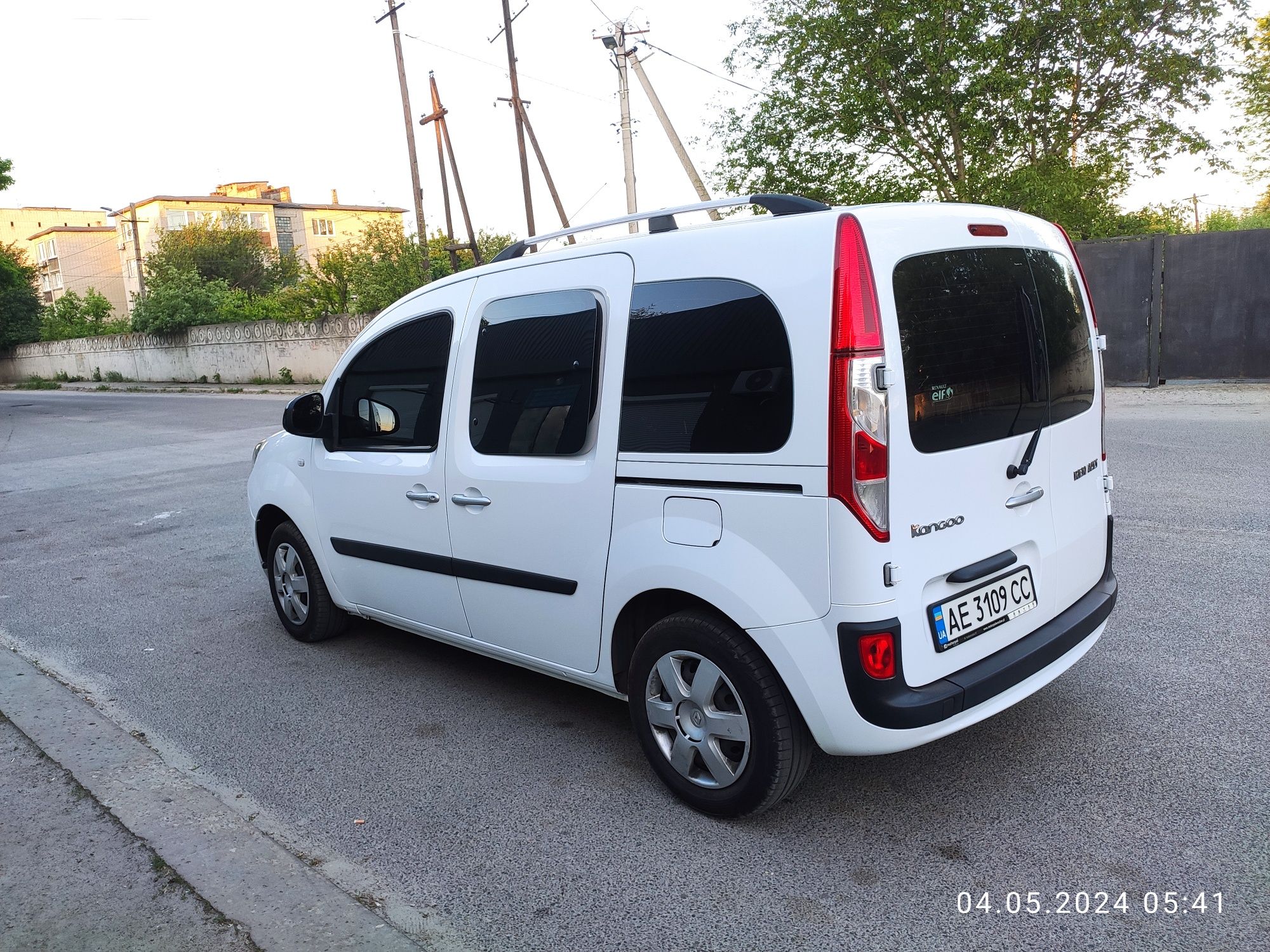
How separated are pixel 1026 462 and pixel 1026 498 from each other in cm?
12

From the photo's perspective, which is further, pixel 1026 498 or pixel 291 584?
pixel 291 584

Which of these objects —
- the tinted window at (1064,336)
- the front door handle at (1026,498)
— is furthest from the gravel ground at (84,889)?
the tinted window at (1064,336)

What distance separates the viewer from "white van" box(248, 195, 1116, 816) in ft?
8.70

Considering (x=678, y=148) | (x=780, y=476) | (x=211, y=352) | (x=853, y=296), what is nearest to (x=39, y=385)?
(x=211, y=352)

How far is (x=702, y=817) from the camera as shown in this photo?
312 cm

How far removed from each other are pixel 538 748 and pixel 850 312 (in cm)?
208

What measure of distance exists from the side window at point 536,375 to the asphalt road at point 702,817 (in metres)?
1.20

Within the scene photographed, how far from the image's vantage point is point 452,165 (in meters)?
26.9

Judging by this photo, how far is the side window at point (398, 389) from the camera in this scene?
3.98 m

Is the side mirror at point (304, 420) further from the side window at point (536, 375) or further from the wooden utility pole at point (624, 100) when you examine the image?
the wooden utility pole at point (624, 100)

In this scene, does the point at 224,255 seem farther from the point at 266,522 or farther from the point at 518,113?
the point at 266,522

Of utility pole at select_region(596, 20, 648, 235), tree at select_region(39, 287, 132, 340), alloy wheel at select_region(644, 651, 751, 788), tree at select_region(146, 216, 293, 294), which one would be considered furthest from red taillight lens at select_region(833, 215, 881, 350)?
tree at select_region(146, 216, 293, 294)

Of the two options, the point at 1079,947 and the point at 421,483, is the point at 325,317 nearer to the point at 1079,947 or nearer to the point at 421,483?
the point at 421,483

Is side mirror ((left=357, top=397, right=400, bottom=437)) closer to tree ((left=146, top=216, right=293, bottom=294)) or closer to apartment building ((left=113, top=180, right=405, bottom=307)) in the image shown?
tree ((left=146, top=216, right=293, bottom=294))
